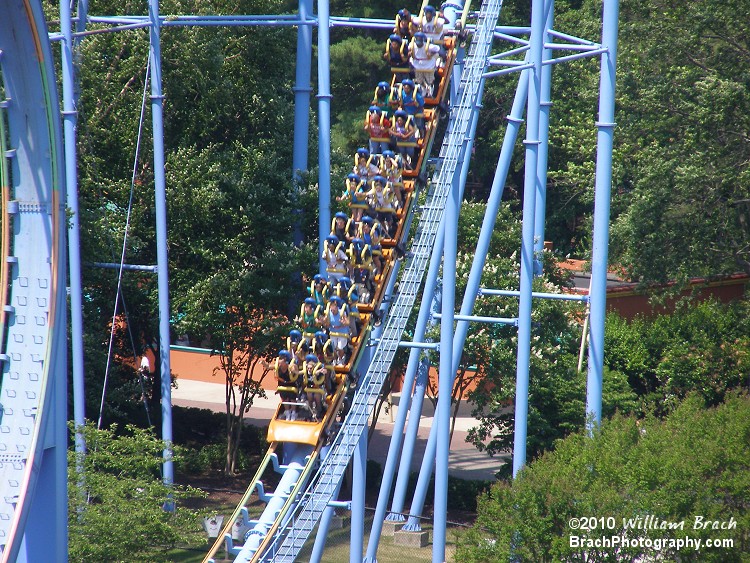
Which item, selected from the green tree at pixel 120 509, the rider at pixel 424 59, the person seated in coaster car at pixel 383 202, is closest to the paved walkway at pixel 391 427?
the person seated in coaster car at pixel 383 202

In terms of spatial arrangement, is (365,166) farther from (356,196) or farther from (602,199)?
(602,199)

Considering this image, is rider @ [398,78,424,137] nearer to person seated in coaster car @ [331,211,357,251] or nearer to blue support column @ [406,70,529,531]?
blue support column @ [406,70,529,531]

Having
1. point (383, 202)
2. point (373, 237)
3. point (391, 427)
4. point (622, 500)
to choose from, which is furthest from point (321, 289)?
point (391, 427)

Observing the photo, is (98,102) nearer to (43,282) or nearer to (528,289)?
(528,289)

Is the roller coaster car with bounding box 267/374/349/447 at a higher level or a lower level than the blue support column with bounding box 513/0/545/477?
lower

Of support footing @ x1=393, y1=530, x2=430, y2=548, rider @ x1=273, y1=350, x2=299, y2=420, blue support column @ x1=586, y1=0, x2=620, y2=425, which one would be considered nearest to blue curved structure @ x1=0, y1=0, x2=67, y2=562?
rider @ x1=273, y1=350, x2=299, y2=420

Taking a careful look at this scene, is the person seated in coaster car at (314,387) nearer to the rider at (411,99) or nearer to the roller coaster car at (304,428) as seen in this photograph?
the roller coaster car at (304,428)
